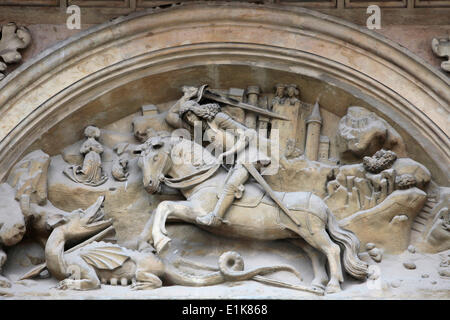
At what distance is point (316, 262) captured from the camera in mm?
8789

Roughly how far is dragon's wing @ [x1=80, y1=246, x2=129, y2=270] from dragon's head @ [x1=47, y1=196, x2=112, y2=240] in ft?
0.61

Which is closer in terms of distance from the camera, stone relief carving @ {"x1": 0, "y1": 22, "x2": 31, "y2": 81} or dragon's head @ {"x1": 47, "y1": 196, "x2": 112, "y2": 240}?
dragon's head @ {"x1": 47, "y1": 196, "x2": 112, "y2": 240}

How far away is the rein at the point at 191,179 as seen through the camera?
8.98 meters

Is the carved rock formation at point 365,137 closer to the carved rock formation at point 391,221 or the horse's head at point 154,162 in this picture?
the carved rock formation at point 391,221

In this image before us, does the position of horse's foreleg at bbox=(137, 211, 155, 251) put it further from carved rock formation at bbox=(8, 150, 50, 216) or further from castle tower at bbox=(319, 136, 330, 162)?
castle tower at bbox=(319, 136, 330, 162)

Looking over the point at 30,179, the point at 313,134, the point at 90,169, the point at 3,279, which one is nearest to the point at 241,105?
the point at 313,134

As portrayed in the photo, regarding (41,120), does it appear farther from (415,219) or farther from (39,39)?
(415,219)

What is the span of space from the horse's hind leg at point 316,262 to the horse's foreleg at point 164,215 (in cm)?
87

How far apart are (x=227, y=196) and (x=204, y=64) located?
1219 mm

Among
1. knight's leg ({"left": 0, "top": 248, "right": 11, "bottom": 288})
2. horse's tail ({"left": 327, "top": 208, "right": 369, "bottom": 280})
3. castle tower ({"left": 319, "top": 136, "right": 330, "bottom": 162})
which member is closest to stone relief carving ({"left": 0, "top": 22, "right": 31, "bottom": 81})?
knight's leg ({"left": 0, "top": 248, "right": 11, "bottom": 288})

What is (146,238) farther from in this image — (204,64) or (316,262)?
(204,64)

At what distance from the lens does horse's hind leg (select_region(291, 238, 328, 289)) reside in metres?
8.66
